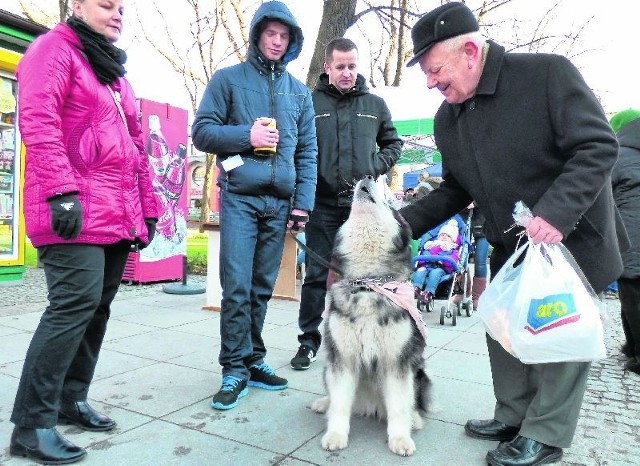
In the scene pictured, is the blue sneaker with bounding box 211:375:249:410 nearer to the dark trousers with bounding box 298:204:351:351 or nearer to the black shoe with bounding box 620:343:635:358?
the dark trousers with bounding box 298:204:351:351

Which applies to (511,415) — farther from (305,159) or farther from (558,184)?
(305,159)

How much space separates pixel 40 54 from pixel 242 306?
5.80 ft

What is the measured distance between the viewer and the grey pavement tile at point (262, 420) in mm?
2768

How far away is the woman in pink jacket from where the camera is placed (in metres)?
2.29

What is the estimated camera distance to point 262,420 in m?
3.01

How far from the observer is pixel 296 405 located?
10.7 ft

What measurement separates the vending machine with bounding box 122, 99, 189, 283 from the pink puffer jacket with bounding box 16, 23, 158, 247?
5.45 m

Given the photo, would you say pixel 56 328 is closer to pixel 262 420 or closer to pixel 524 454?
pixel 262 420

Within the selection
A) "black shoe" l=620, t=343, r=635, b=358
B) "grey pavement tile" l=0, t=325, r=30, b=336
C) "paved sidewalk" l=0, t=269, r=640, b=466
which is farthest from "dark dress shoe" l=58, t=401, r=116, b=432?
"black shoe" l=620, t=343, r=635, b=358

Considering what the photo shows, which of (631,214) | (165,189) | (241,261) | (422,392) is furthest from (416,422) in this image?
(165,189)

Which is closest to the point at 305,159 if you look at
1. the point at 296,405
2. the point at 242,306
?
the point at 242,306

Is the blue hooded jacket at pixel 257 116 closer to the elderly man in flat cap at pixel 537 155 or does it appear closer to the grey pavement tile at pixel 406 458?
the elderly man in flat cap at pixel 537 155

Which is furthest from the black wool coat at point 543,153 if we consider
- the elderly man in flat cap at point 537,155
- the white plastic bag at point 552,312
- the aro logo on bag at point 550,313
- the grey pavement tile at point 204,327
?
the grey pavement tile at point 204,327

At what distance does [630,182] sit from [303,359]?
3.04 meters
